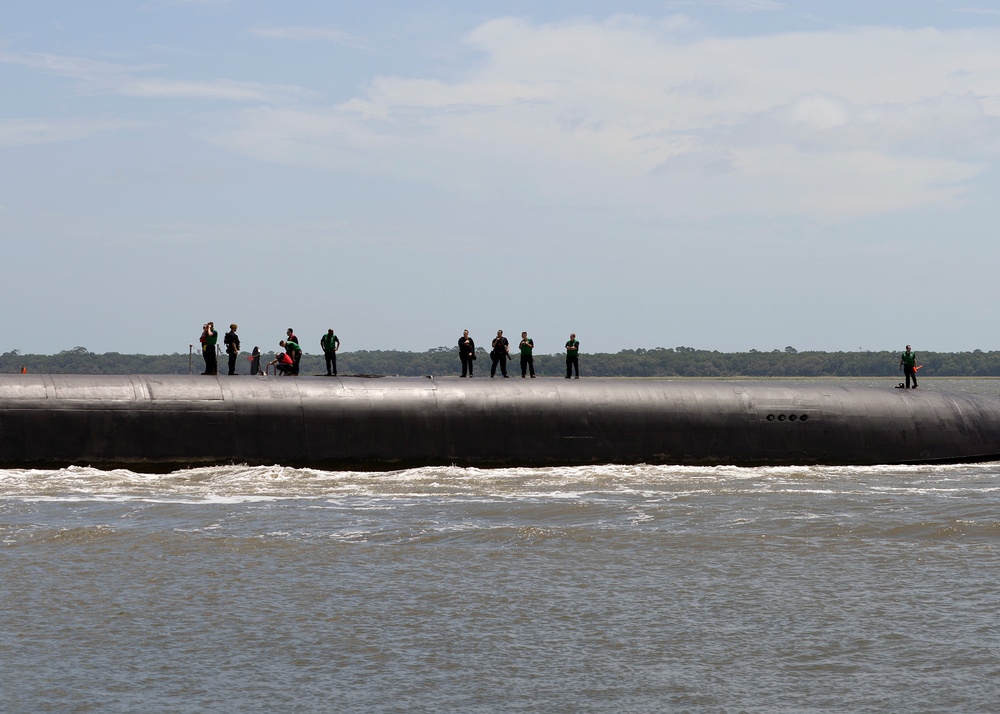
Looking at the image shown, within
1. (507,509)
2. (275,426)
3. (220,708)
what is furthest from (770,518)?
(220,708)

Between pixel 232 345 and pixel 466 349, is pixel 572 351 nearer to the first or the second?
pixel 466 349

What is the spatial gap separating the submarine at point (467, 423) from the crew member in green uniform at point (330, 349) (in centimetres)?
99

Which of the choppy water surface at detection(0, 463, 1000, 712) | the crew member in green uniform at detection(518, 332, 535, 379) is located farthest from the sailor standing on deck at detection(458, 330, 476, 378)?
the choppy water surface at detection(0, 463, 1000, 712)

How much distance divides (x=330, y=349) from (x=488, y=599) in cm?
1556

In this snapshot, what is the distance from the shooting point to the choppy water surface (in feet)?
33.4

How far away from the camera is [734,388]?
30.0 metres

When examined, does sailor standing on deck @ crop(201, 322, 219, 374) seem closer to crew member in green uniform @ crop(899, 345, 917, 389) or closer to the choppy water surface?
the choppy water surface

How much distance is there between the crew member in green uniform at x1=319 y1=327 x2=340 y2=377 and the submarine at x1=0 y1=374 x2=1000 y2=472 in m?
0.99

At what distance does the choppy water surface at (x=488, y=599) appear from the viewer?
33.4ft

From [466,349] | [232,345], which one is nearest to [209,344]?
[232,345]

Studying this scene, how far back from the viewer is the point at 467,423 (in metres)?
27.1

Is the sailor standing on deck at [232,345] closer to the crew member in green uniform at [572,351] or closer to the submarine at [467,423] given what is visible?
the submarine at [467,423]

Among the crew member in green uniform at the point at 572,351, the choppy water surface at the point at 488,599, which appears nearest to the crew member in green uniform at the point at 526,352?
the crew member in green uniform at the point at 572,351

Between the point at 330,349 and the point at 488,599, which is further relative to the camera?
the point at 330,349
